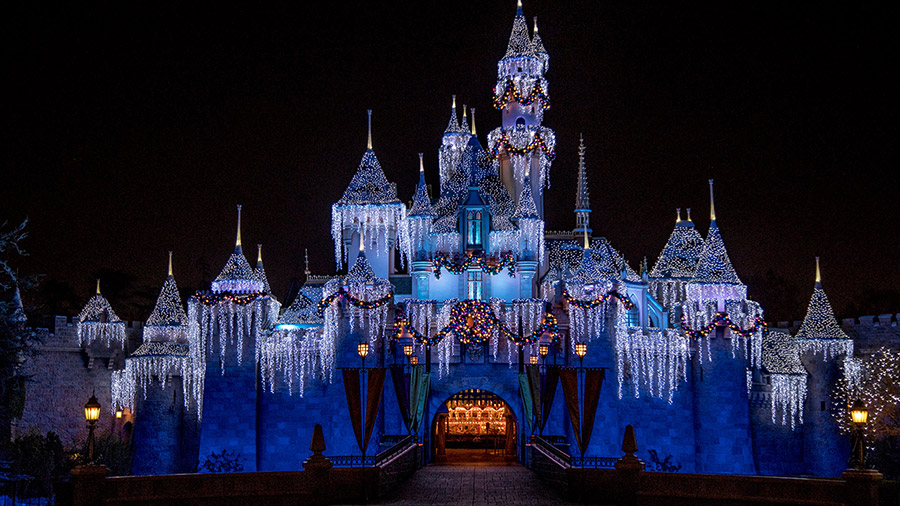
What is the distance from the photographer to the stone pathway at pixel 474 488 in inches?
982

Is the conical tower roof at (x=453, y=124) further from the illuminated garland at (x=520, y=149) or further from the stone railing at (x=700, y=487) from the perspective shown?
the stone railing at (x=700, y=487)

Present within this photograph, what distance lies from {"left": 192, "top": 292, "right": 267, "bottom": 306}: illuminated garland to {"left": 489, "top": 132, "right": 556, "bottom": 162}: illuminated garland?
1234 centimetres

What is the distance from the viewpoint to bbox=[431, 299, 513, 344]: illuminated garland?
121 ft

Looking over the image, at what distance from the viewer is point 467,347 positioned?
125 feet

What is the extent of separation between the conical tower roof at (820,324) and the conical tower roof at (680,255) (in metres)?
5.25

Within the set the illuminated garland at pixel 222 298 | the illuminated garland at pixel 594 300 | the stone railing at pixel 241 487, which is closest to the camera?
the stone railing at pixel 241 487

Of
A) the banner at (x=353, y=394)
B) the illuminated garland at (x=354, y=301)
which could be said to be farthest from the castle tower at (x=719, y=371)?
the banner at (x=353, y=394)

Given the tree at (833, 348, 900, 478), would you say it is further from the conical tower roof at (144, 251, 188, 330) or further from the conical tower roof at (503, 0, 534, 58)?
the conical tower roof at (144, 251, 188, 330)

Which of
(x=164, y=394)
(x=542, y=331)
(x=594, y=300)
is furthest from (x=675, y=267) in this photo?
(x=164, y=394)

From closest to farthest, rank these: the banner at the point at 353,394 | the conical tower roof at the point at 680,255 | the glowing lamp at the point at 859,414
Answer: the glowing lamp at the point at 859,414 → the banner at the point at 353,394 → the conical tower roof at the point at 680,255

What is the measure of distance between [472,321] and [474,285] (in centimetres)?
335

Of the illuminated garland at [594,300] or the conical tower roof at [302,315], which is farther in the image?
the conical tower roof at [302,315]

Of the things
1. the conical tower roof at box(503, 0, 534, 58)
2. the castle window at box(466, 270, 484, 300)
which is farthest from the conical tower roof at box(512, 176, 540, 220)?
the conical tower roof at box(503, 0, 534, 58)

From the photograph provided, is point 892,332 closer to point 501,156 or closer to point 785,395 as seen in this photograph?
point 785,395
